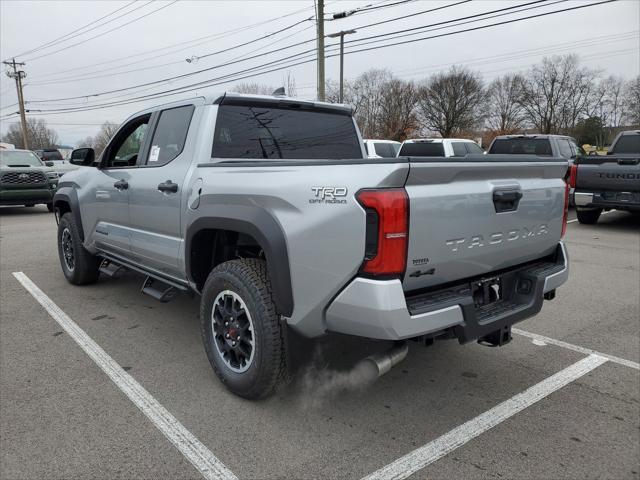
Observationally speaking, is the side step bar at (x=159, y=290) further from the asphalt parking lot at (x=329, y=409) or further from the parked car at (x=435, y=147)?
the parked car at (x=435, y=147)

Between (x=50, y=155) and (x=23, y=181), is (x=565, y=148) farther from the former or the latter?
(x=50, y=155)

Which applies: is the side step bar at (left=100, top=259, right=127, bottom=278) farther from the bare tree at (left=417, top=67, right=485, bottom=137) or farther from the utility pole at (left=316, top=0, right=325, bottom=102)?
the bare tree at (left=417, top=67, right=485, bottom=137)

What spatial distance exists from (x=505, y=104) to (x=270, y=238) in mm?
75195

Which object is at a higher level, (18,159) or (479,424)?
(18,159)

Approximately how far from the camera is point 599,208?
1015cm

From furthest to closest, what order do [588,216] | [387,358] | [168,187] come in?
[588,216] < [168,187] < [387,358]

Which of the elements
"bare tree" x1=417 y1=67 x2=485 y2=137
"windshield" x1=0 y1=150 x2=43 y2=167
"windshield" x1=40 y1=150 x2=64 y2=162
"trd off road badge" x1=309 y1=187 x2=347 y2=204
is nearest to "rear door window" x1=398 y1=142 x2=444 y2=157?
"windshield" x1=0 y1=150 x2=43 y2=167

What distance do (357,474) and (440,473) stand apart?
0.41 meters

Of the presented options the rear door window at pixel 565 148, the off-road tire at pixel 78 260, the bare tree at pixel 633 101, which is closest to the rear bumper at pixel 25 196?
the off-road tire at pixel 78 260

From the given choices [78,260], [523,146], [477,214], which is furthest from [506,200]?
[523,146]

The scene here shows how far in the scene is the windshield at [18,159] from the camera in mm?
13415

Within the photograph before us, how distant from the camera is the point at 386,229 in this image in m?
2.27

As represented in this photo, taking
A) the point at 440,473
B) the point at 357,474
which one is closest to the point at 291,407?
the point at 357,474

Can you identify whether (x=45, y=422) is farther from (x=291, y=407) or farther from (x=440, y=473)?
(x=440, y=473)
